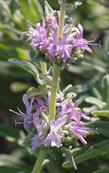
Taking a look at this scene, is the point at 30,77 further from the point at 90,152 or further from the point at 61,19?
the point at 61,19

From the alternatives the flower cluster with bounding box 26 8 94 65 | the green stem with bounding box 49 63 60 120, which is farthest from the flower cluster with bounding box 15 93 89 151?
the flower cluster with bounding box 26 8 94 65

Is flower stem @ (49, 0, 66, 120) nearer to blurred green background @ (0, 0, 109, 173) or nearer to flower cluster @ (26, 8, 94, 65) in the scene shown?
flower cluster @ (26, 8, 94, 65)

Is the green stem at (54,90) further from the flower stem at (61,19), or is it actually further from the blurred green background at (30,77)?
the blurred green background at (30,77)

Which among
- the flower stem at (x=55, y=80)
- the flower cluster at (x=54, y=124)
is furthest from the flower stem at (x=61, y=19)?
the flower cluster at (x=54, y=124)

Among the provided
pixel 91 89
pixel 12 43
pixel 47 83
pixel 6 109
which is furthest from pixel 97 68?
pixel 47 83

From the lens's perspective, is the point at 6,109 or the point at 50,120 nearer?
the point at 50,120

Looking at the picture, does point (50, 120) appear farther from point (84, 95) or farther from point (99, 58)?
point (99, 58)
